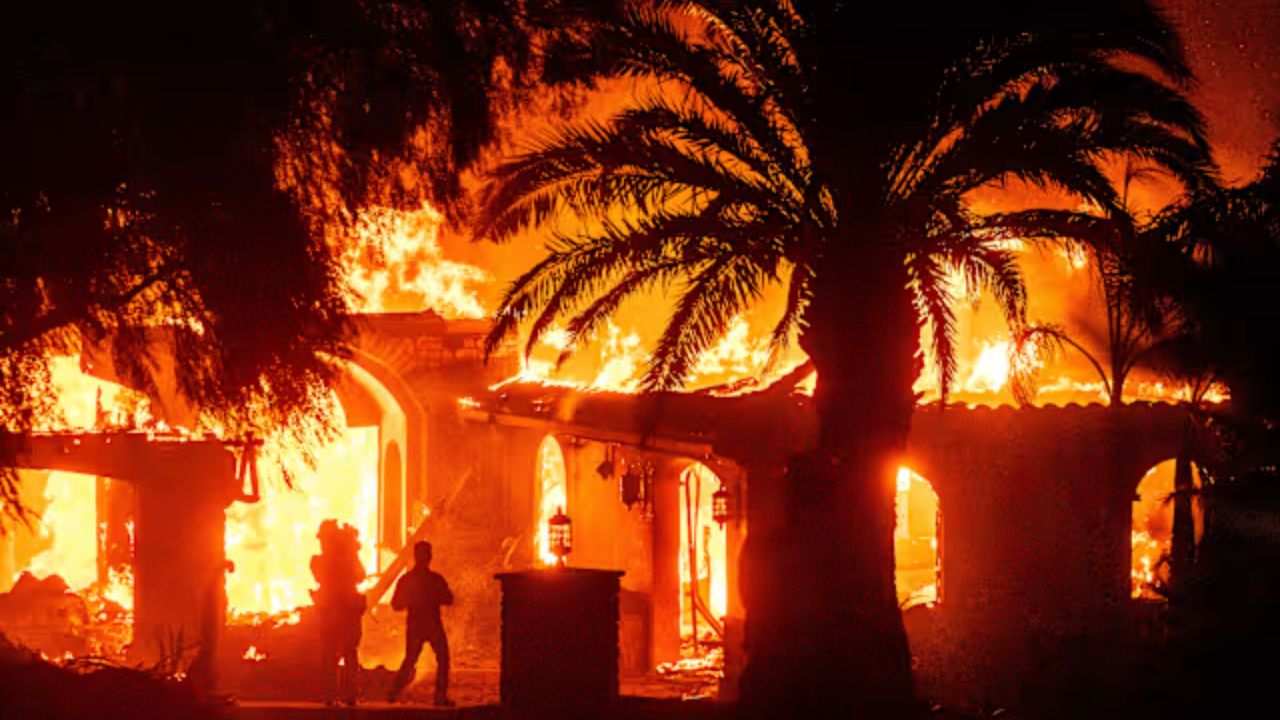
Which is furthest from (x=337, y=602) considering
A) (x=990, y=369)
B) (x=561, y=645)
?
(x=990, y=369)

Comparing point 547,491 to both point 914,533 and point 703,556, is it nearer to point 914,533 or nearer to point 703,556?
point 703,556

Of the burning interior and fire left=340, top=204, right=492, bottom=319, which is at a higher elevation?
fire left=340, top=204, right=492, bottom=319

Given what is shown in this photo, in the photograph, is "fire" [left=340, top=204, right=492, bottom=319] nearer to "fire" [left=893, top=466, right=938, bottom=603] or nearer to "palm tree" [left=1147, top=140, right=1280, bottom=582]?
"fire" [left=893, top=466, right=938, bottom=603]

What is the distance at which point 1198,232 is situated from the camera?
43.1 ft

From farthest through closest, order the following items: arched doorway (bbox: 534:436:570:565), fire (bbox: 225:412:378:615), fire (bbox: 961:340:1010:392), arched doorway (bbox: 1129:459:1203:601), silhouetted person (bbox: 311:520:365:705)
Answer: fire (bbox: 225:412:378:615), arched doorway (bbox: 1129:459:1203:601), fire (bbox: 961:340:1010:392), arched doorway (bbox: 534:436:570:565), silhouetted person (bbox: 311:520:365:705)

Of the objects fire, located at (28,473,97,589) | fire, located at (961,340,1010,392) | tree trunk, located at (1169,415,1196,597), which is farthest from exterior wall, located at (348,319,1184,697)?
fire, located at (28,473,97,589)

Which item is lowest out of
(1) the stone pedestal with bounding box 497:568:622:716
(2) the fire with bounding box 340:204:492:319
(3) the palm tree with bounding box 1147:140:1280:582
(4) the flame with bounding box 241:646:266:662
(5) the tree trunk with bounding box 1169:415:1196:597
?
(4) the flame with bounding box 241:646:266:662

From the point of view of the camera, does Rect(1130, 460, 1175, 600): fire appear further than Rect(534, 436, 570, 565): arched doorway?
Yes

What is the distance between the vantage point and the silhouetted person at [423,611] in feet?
46.0

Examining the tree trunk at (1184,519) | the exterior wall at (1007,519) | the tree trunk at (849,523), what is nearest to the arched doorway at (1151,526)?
the exterior wall at (1007,519)

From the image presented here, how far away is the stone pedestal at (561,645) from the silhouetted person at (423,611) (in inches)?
97.2

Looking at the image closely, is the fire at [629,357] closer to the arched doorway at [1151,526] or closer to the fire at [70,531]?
the arched doorway at [1151,526]

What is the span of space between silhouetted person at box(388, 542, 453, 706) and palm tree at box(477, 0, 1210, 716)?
2.91 meters

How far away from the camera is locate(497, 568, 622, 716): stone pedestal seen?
37.7ft
